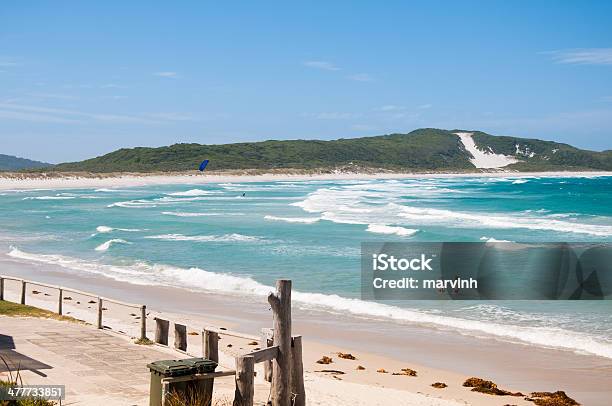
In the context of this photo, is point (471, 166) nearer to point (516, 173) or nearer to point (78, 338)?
point (516, 173)

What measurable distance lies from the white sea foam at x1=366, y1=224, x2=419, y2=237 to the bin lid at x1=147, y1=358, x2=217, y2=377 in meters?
26.7

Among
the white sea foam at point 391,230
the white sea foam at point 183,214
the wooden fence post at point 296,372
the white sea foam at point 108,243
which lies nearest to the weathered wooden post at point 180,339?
the wooden fence post at point 296,372

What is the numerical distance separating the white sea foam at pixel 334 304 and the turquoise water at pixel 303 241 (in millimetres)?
37

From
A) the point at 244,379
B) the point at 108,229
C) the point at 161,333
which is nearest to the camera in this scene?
the point at 244,379

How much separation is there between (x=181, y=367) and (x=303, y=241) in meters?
24.8

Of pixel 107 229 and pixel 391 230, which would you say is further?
pixel 107 229

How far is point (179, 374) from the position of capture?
868 centimetres

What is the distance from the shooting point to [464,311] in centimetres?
1866

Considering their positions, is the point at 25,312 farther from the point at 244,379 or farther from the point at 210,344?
the point at 244,379

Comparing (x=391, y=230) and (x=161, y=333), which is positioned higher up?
(x=391, y=230)

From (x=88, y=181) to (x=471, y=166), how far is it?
109 meters

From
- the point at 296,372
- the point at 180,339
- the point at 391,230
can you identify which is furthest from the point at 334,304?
the point at 391,230

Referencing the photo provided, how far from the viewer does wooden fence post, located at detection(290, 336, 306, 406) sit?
9.02m

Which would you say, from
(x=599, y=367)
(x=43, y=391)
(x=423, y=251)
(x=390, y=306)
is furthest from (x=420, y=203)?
(x=43, y=391)
